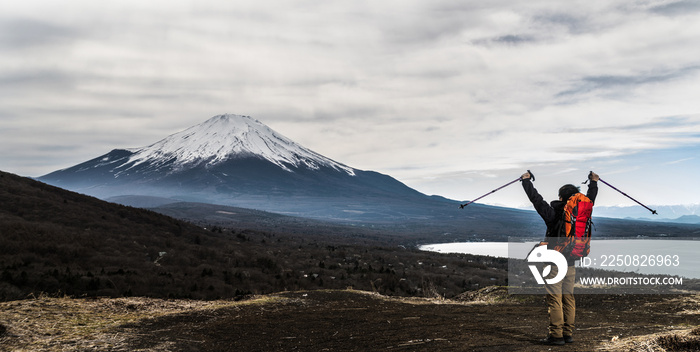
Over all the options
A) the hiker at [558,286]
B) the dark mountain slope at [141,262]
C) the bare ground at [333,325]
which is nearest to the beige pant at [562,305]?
the hiker at [558,286]

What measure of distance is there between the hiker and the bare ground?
0.27 meters

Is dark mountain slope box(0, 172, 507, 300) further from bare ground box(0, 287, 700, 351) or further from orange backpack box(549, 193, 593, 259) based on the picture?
orange backpack box(549, 193, 593, 259)

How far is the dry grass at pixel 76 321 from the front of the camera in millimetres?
8281

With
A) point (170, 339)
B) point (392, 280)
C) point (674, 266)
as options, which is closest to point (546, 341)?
point (170, 339)

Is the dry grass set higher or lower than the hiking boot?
lower

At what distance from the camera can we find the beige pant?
7.77 metres

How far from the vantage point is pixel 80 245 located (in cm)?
2733

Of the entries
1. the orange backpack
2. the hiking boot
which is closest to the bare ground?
the hiking boot

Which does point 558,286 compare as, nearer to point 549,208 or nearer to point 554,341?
point 554,341

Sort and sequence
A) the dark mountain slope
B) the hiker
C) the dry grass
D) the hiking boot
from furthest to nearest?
1. the dark mountain slope
2. the dry grass
3. the hiker
4. the hiking boot

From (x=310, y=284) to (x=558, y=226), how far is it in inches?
888

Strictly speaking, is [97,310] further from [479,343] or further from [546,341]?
[546,341]

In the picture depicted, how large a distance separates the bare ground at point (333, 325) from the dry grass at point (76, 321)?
2 cm

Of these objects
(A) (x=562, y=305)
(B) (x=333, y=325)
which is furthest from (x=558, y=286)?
(B) (x=333, y=325)
